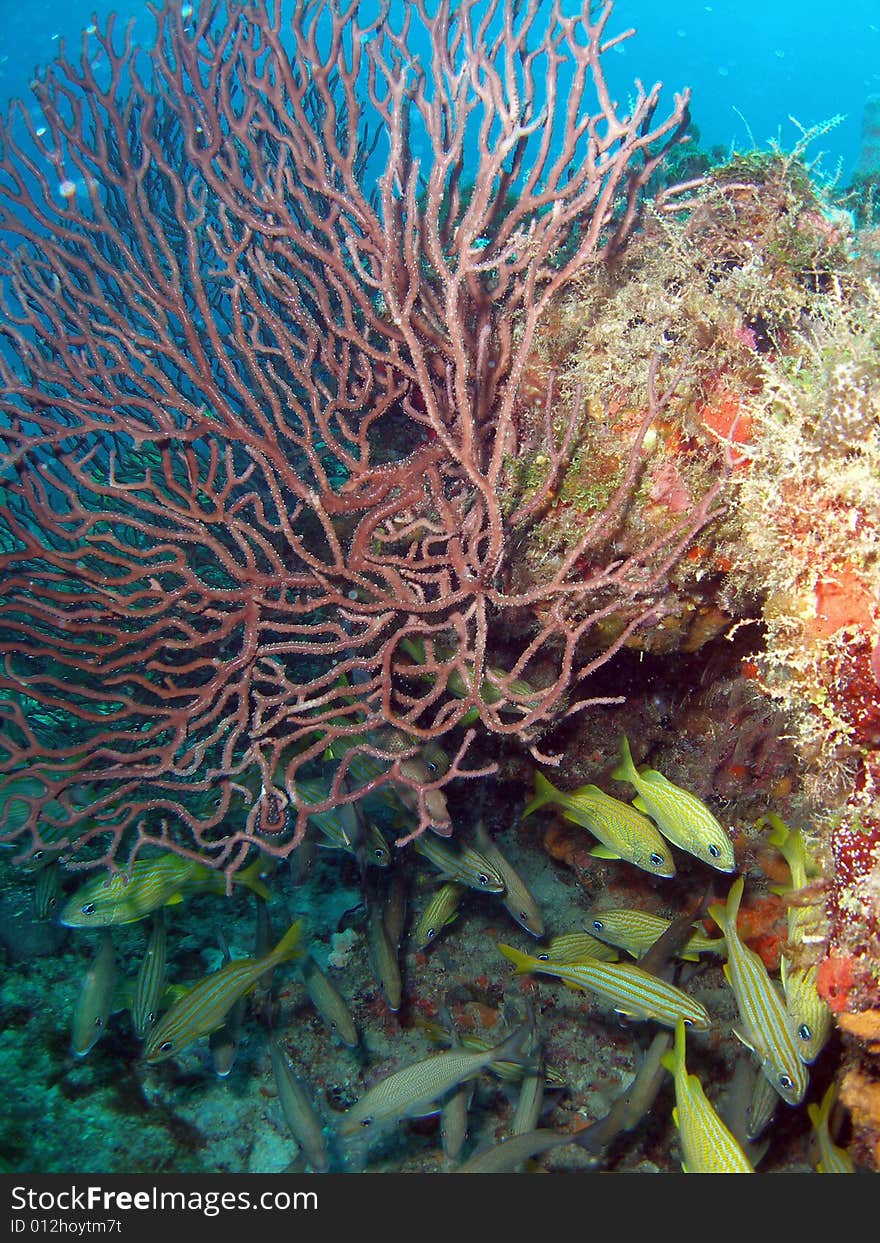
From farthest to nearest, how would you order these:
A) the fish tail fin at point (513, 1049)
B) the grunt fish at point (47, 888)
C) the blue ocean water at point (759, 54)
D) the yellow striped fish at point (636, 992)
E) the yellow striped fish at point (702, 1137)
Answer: the blue ocean water at point (759, 54) → the grunt fish at point (47, 888) → the fish tail fin at point (513, 1049) → the yellow striped fish at point (636, 992) → the yellow striped fish at point (702, 1137)

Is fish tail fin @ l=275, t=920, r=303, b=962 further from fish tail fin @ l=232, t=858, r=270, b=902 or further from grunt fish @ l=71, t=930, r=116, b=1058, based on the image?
grunt fish @ l=71, t=930, r=116, b=1058

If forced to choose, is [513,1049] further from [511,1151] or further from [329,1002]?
[329,1002]

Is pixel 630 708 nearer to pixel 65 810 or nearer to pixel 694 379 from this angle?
pixel 694 379

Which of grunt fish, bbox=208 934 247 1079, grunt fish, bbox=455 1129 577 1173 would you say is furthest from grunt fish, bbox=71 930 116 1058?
grunt fish, bbox=455 1129 577 1173

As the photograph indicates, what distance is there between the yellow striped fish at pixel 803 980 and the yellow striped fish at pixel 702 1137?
401mm

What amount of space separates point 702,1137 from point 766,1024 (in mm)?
467

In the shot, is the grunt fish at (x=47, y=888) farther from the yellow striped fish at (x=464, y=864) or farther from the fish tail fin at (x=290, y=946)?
the yellow striped fish at (x=464, y=864)

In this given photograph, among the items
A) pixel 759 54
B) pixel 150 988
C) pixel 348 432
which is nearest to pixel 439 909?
pixel 150 988

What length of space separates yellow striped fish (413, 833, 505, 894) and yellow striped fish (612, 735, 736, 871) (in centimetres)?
98

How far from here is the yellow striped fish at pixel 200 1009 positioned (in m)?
3.16

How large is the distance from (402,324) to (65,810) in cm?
334

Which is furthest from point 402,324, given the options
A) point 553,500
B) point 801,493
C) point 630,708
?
point 630,708

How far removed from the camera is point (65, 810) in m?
3.90

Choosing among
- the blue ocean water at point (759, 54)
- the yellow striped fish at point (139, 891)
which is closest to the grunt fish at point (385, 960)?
the yellow striped fish at point (139, 891)
